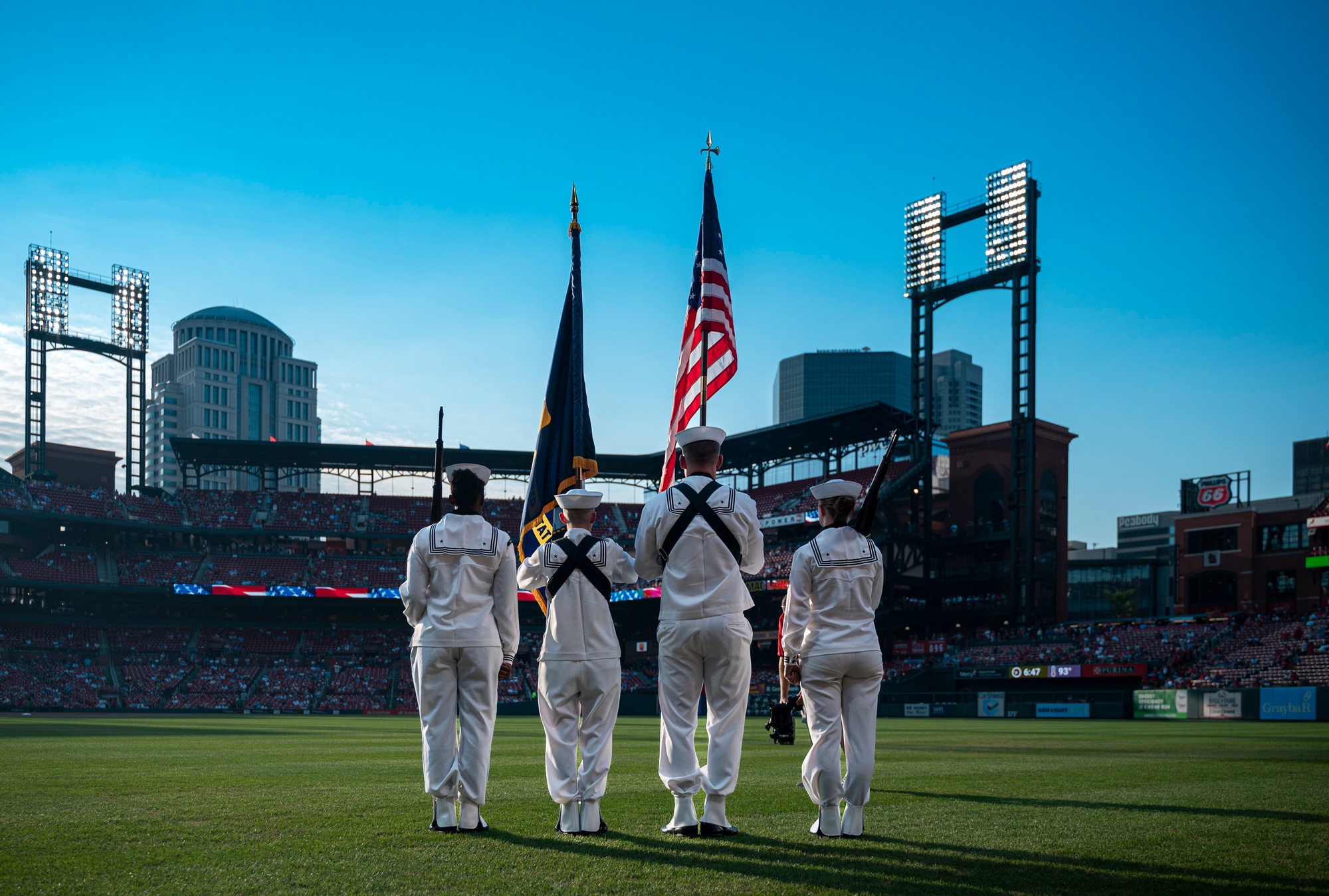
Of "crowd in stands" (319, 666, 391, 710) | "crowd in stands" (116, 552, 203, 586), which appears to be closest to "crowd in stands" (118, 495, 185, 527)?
"crowd in stands" (116, 552, 203, 586)

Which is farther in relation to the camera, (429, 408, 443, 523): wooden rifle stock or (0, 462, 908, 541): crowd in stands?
(0, 462, 908, 541): crowd in stands

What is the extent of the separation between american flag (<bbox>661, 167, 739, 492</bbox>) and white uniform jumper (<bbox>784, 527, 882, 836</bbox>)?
8.57ft

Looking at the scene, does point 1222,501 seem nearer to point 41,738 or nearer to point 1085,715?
point 1085,715

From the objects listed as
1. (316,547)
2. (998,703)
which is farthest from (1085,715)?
(316,547)

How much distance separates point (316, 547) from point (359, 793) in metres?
62.0

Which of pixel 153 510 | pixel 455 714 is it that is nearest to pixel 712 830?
pixel 455 714

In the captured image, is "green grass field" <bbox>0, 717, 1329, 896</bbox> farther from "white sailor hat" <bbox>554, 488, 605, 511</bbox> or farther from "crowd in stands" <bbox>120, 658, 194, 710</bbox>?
"crowd in stands" <bbox>120, 658, 194, 710</bbox>

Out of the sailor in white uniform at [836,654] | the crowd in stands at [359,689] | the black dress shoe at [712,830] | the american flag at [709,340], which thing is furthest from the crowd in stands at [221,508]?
the black dress shoe at [712,830]

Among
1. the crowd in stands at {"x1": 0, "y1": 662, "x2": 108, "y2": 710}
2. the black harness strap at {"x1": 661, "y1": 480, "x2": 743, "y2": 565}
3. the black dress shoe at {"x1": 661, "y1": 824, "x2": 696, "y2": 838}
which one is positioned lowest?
the crowd in stands at {"x1": 0, "y1": 662, "x2": 108, "y2": 710}

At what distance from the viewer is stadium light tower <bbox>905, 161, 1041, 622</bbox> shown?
5834 centimetres

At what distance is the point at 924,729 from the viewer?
27.6 m

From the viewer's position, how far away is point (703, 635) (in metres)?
6.61

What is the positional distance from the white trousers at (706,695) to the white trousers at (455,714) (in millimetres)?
1134

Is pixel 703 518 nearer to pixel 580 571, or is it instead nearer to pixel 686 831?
pixel 580 571
